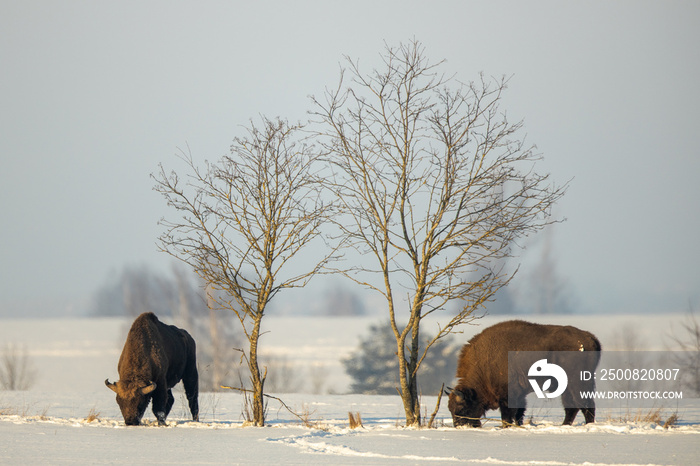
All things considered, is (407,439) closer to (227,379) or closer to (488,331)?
(488,331)

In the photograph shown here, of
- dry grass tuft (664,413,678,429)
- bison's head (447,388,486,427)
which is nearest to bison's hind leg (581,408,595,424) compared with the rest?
dry grass tuft (664,413,678,429)

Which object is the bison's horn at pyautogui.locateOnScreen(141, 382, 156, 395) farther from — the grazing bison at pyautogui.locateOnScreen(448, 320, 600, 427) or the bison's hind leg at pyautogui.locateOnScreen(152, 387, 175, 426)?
the grazing bison at pyautogui.locateOnScreen(448, 320, 600, 427)

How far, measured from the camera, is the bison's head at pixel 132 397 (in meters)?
13.4

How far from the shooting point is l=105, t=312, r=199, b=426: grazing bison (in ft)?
44.5

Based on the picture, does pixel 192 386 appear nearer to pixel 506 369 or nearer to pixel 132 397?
pixel 132 397

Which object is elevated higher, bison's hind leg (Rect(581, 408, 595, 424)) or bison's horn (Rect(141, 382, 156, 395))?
bison's horn (Rect(141, 382, 156, 395))

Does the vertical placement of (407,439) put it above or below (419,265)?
below

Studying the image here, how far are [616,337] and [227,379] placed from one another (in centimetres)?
2443

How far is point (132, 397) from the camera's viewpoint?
13.5 metres

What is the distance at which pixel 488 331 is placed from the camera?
1409 cm

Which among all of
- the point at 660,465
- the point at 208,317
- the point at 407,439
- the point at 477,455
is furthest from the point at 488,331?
the point at 208,317

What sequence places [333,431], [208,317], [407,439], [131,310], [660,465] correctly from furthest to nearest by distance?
1. [131,310]
2. [208,317]
3. [333,431]
4. [407,439]
5. [660,465]

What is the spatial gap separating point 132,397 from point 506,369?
6766 mm

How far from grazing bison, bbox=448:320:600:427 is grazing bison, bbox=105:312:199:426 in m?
5.49
